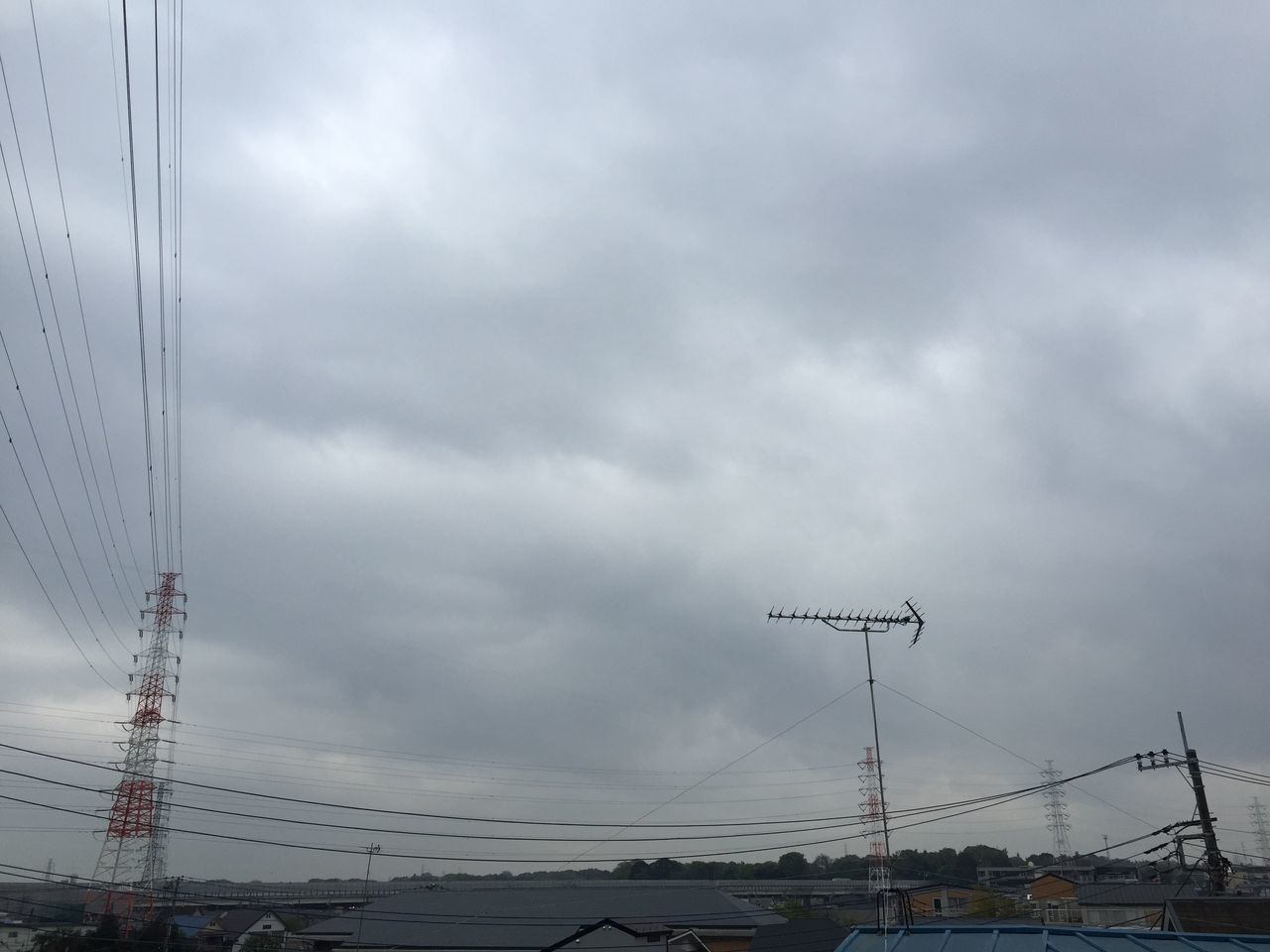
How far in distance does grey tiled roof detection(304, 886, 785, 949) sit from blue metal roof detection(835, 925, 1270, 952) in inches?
1106

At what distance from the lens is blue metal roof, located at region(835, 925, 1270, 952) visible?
56.6ft

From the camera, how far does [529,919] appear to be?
49.0m

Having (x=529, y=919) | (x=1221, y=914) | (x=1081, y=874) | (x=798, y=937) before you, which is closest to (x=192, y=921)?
(x=529, y=919)

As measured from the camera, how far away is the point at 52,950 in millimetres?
46688

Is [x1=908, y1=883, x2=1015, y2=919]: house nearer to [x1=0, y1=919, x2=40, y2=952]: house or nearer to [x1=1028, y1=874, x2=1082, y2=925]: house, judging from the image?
[x1=1028, y1=874, x2=1082, y2=925]: house

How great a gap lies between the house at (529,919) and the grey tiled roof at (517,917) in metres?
0.05

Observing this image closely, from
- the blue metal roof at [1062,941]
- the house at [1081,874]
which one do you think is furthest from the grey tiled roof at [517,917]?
the blue metal roof at [1062,941]

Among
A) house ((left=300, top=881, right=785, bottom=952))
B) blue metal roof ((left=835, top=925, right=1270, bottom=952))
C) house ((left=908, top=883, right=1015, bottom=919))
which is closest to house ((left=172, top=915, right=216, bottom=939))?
house ((left=300, top=881, right=785, bottom=952))

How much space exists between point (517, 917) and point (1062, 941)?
126ft

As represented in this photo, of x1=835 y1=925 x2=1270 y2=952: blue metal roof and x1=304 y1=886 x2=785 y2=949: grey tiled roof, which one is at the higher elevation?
x1=835 y1=925 x2=1270 y2=952: blue metal roof

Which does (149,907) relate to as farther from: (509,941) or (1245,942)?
(1245,942)

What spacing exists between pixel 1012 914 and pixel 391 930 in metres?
36.4

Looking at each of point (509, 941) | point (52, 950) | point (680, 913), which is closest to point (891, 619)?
point (680, 913)

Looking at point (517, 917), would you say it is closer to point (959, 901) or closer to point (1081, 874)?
point (959, 901)
